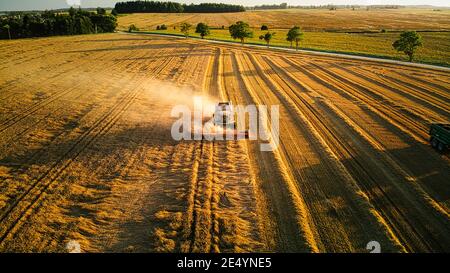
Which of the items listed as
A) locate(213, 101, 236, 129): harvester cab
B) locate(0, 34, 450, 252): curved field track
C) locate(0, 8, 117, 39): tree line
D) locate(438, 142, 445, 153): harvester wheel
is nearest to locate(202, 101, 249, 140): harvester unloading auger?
locate(213, 101, 236, 129): harvester cab

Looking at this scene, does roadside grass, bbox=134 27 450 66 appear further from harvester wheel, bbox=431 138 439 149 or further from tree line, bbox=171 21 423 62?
harvester wheel, bbox=431 138 439 149

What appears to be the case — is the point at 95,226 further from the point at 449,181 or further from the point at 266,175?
the point at 449,181

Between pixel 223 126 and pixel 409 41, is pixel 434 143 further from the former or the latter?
pixel 409 41

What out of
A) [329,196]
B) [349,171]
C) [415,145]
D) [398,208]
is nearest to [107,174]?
[329,196]

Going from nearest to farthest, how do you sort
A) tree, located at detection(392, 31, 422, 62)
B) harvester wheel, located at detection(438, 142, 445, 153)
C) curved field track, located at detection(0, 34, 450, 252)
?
1. curved field track, located at detection(0, 34, 450, 252)
2. harvester wheel, located at detection(438, 142, 445, 153)
3. tree, located at detection(392, 31, 422, 62)

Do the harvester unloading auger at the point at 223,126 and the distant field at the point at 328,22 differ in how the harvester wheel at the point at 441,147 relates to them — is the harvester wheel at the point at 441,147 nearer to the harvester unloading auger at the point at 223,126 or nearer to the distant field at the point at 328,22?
the harvester unloading auger at the point at 223,126

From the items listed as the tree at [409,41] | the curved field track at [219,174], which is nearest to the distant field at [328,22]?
the tree at [409,41]
